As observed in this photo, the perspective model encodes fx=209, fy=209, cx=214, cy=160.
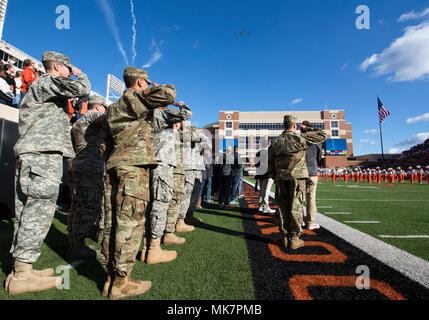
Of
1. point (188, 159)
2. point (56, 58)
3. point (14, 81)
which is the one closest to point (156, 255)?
point (188, 159)

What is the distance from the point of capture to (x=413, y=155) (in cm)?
4428

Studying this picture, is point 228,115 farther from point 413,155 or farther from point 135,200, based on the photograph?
point 135,200

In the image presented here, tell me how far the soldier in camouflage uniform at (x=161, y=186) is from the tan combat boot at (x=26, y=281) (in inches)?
37.1

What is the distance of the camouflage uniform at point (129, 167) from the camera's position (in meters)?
1.75

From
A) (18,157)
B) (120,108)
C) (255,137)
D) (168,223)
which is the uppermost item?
(255,137)

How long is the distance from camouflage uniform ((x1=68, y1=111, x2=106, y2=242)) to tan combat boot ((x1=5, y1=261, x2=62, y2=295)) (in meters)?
0.76

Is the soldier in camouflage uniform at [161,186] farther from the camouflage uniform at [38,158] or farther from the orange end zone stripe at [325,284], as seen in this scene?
the orange end zone stripe at [325,284]

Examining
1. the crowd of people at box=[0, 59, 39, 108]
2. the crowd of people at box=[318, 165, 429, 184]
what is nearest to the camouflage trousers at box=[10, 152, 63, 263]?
the crowd of people at box=[0, 59, 39, 108]

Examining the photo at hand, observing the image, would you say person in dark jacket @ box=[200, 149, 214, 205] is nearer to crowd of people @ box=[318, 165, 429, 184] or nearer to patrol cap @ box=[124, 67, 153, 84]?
patrol cap @ box=[124, 67, 153, 84]

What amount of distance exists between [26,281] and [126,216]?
1.12 m

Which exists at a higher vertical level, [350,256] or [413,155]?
[413,155]

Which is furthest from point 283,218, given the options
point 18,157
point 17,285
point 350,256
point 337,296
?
point 18,157

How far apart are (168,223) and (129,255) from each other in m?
1.58

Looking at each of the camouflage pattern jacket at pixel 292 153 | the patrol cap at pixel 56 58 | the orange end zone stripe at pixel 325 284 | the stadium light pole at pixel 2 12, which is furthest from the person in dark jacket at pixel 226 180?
the stadium light pole at pixel 2 12
